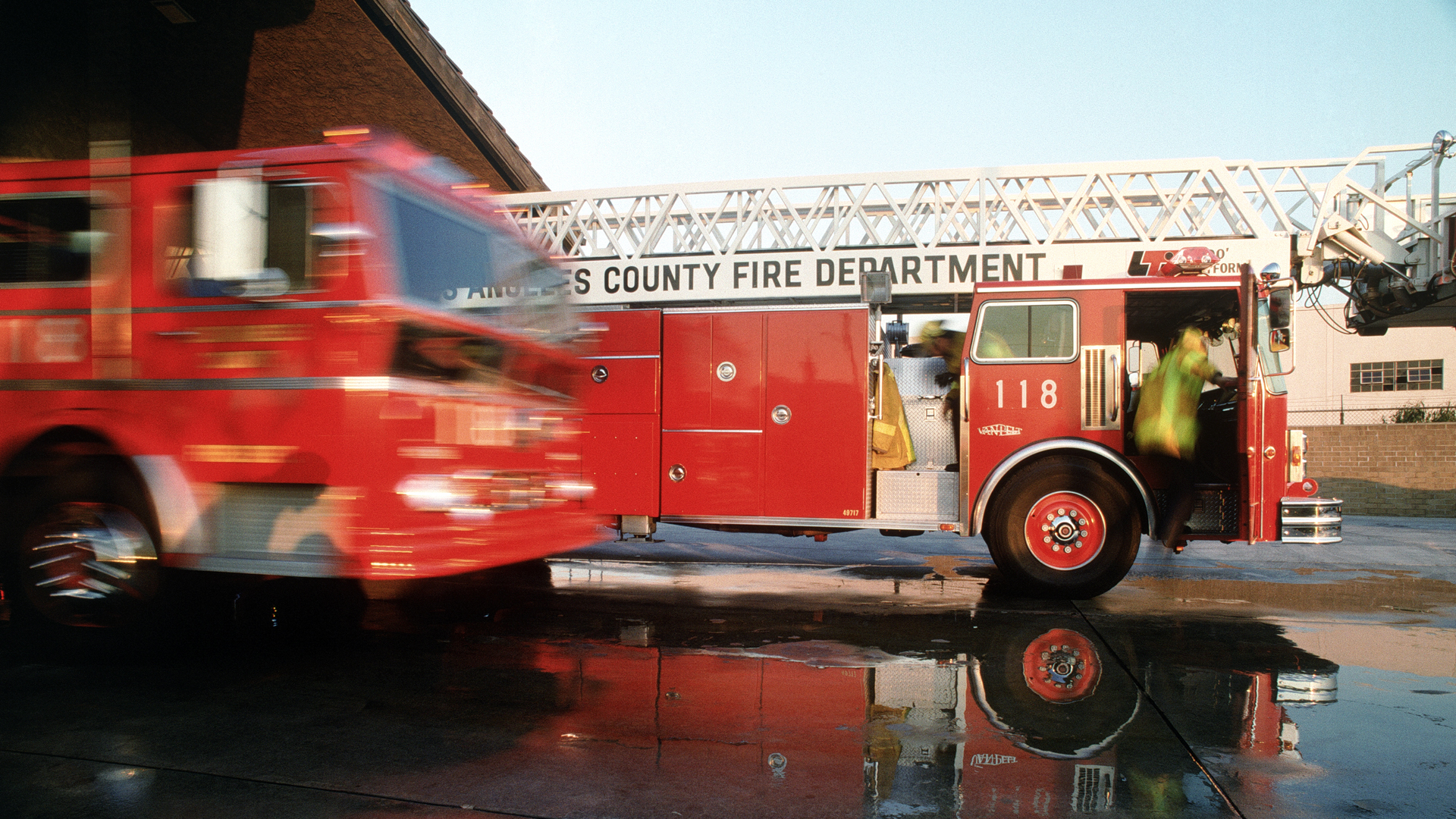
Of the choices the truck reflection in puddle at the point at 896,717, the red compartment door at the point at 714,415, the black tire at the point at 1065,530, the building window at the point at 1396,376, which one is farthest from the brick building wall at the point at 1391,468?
the red compartment door at the point at 714,415

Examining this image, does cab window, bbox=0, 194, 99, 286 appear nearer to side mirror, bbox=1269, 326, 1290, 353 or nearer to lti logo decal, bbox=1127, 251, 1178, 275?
lti logo decal, bbox=1127, 251, 1178, 275

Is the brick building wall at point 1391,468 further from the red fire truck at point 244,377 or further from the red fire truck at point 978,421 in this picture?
the red fire truck at point 244,377

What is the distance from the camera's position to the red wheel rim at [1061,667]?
425cm

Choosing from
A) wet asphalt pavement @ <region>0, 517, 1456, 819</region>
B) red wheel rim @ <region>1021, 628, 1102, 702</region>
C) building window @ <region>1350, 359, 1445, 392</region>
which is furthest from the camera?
building window @ <region>1350, 359, 1445, 392</region>

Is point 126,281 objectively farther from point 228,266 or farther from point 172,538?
point 172,538

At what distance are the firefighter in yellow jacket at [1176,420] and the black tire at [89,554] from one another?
6547mm

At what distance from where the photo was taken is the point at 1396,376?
2962cm

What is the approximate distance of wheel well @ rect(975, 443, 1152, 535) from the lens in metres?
6.51

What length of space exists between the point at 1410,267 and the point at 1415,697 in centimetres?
1150

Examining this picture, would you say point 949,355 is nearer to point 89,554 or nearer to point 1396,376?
point 89,554

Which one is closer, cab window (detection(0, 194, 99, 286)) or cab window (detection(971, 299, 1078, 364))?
cab window (detection(0, 194, 99, 286))

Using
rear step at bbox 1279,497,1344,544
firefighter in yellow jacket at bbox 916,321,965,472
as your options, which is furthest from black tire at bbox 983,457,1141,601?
rear step at bbox 1279,497,1344,544

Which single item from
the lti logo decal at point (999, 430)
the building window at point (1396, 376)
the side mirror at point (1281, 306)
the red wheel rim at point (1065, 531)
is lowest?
the red wheel rim at point (1065, 531)

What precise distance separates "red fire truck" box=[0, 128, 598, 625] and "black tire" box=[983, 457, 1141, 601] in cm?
386
